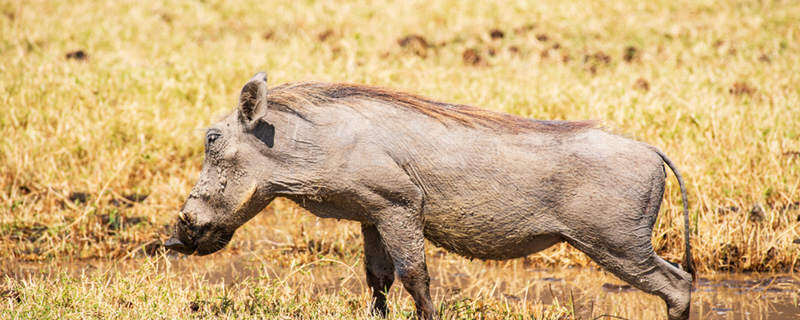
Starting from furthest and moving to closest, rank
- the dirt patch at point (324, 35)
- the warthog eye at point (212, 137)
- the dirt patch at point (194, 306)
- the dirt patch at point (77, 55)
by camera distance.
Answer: the dirt patch at point (324, 35), the dirt patch at point (77, 55), the dirt patch at point (194, 306), the warthog eye at point (212, 137)

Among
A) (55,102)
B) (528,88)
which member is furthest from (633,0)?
(55,102)

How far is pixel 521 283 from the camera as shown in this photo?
4.67 meters

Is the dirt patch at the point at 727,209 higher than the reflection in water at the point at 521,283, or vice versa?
the dirt patch at the point at 727,209

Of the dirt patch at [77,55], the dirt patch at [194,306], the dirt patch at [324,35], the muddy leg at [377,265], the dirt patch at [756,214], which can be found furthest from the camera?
the dirt patch at [324,35]

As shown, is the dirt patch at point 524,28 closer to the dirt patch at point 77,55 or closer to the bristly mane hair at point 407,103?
the dirt patch at point 77,55

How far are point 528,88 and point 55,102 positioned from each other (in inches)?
149

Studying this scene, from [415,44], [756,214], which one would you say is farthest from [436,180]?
[415,44]

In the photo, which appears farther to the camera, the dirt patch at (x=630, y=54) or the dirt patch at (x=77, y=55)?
the dirt patch at (x=630, y=54)

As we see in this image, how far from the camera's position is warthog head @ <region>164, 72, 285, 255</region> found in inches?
131

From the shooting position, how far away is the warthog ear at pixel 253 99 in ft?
10.6

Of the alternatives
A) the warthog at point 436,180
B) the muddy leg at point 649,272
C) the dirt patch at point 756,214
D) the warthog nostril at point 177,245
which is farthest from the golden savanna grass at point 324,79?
the muddy leg at point 649,272

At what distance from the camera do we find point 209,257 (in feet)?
16.9

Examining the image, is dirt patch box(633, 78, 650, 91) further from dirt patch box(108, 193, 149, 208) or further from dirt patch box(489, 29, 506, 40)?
dirt patch box(108, 193, 149, 208)

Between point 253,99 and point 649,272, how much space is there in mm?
1675
